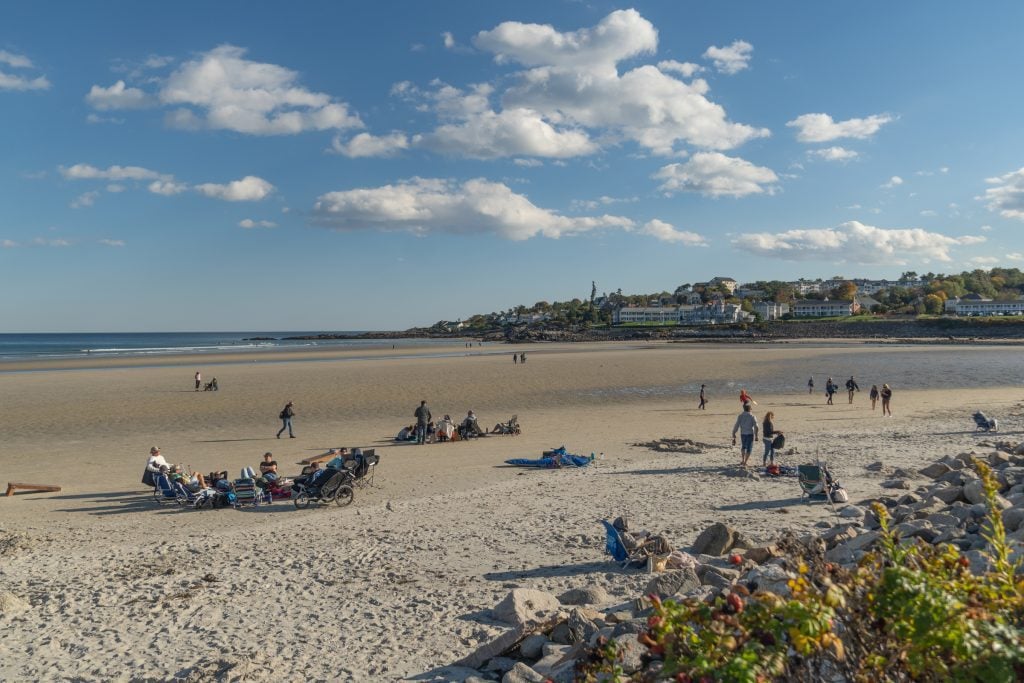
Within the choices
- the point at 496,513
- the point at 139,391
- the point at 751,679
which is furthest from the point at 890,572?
the point at 139,391

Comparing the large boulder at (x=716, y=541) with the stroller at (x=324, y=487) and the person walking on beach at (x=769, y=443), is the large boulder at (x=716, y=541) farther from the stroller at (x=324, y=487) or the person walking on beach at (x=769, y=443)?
the stroller at (x=324, y=487)

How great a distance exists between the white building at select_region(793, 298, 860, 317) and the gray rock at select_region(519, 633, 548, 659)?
149345 mm

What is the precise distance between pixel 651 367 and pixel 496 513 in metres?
36.1

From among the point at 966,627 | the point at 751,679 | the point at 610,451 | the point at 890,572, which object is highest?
the point at 890,572

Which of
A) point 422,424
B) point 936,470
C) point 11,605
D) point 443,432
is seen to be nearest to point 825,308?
point 443,432

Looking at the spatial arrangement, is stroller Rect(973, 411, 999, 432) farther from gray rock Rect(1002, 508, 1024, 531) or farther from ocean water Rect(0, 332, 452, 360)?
ocean water Rect(0, 332, 452, 360)

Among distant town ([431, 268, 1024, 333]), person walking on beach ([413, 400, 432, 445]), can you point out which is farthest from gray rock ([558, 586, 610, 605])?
distant town ([431, 268, 1024, 333])

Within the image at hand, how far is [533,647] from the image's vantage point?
16.8 feet

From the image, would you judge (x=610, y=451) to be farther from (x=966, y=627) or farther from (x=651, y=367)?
(x=651, y=367)

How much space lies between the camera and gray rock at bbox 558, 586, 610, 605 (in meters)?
6.33

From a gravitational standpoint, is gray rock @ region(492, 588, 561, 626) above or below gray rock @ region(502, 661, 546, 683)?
below

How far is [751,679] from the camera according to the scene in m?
2.26

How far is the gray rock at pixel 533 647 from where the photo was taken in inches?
201

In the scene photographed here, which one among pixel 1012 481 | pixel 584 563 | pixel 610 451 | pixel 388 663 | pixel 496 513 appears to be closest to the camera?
pixel 388 663
